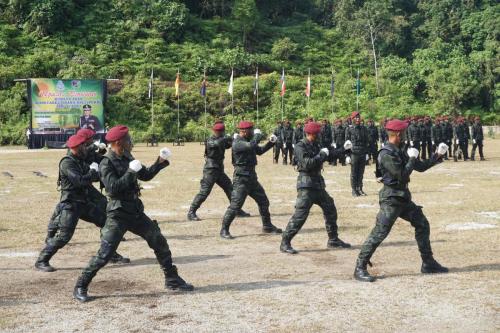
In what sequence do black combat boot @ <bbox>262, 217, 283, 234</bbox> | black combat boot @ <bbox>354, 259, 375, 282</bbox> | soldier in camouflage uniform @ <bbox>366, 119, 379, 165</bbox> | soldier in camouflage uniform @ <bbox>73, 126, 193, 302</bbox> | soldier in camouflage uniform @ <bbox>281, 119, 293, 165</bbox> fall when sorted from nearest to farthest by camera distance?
soldier in camouflage uniform @ <bbox>73, 126, 193, 302</bbox>
black combat boot @ <bbox>354, 259, 375, 282</bbox>
black combat boot @ <bbox>262, 217, 283, 234</bbox>
soldier in camouflage uniform @ <bbox>366, 119, 379, 165</bbox>
soldier in camouflage uniform @ <bbox>281, 119, 293, 165</bbox>

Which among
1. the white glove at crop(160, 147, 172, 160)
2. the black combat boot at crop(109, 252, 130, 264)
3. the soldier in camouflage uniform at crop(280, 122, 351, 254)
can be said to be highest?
the white glove at crop(160, 147, 172, 160)

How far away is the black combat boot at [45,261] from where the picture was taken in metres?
8.16

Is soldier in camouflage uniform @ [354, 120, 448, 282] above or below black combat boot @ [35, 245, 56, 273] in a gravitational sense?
above

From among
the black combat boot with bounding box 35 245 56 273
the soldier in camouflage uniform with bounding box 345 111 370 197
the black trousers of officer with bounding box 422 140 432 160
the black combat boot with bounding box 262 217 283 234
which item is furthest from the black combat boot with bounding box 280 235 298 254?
the black trousers of officer with bounding box 422 140 432 160

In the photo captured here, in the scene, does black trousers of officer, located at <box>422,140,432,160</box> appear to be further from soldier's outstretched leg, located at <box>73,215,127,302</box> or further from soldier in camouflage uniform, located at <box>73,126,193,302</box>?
soldier's outstretched leg, located at <box>73,215,127,302</box>

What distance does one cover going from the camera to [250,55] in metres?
58.6

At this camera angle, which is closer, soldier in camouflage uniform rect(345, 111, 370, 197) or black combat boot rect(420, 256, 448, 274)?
black combat boot rect(420, 256, 448, 274)

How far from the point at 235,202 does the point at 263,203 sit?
0.52 m

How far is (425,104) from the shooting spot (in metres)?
55.2

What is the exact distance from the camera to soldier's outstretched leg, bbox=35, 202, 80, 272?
26.6 feet

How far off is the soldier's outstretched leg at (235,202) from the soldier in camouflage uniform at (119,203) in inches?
129

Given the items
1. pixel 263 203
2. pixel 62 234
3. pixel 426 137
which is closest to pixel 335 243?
pixel 263 203

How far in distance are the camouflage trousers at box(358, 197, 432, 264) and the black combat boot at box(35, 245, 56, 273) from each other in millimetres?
3953

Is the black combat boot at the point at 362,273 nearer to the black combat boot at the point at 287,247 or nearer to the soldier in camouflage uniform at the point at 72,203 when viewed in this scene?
the black combat boot at the point at 287,247
